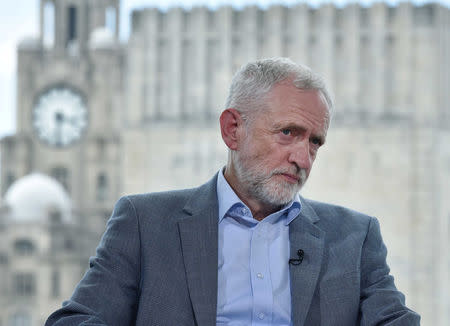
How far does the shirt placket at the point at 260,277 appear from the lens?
435 cm

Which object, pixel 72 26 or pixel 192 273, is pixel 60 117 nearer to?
pixel 72 26

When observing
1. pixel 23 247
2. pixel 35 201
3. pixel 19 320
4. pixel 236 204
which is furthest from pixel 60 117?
Answer: pixel 236 204

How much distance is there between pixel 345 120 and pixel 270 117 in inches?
1648

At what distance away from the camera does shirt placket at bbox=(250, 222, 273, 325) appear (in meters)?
4.35

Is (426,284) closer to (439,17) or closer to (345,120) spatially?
(345,120)

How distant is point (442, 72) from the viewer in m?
45.8

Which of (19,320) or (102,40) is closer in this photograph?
(19,320)

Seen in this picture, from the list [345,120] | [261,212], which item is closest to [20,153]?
[345,120]

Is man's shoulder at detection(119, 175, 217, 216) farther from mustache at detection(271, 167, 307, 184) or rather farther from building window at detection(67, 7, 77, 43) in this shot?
building window at detection(67, 7, 77, 43)

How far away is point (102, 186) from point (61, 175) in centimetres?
328

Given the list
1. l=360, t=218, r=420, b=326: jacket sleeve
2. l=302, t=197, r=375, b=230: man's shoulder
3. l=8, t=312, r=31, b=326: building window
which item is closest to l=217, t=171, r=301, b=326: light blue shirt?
l=302, t=197, r=375, b=230: man's shoulder

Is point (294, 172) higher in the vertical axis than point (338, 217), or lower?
higher

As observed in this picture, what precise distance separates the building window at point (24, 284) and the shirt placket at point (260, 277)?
180 feet

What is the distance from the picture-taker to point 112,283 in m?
4.27
